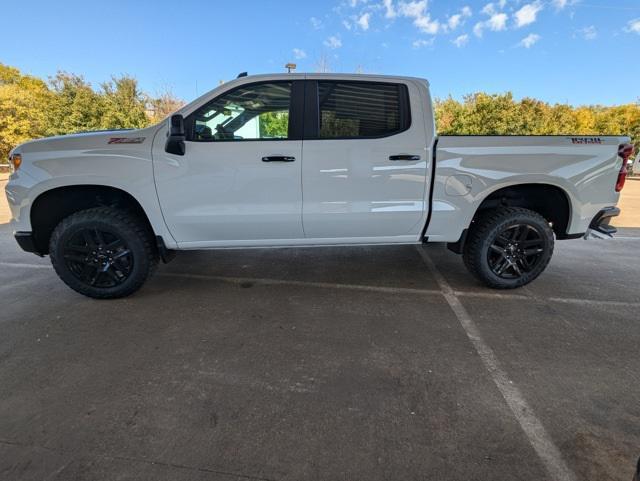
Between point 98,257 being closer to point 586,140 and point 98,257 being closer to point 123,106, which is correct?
point 586,140

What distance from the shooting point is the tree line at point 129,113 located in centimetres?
1792

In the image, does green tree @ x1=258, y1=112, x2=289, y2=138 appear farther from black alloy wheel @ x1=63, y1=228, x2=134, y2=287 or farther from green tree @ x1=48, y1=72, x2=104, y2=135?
green tree @ x1=48, y1=72, x2=104, y2=135

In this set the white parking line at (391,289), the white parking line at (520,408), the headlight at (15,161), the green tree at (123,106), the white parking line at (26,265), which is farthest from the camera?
the green tree at (123,106)

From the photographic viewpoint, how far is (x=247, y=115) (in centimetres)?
330

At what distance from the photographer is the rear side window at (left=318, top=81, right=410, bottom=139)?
3281 millimetres

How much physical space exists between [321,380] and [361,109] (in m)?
2.34

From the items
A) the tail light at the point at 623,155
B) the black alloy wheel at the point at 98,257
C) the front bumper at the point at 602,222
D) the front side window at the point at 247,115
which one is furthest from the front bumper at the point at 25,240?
the tail light at the point at 623,155

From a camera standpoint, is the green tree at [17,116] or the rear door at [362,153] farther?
the green tree at [17,116]

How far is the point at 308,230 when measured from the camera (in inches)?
136

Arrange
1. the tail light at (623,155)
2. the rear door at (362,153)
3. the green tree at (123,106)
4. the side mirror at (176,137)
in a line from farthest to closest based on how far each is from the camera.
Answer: the green tree at (123,106)
the tail light at (623,155)
the rear door at (362,153)
the side mirror at (176,137)

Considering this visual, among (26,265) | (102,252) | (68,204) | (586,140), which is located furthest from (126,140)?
(586,140)

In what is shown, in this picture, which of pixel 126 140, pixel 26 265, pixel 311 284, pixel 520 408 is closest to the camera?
pixel 520 408

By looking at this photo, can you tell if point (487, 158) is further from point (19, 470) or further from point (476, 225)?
point (19, 470)

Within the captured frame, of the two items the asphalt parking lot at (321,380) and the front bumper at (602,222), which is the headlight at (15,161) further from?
the front bumper at (602,222)
